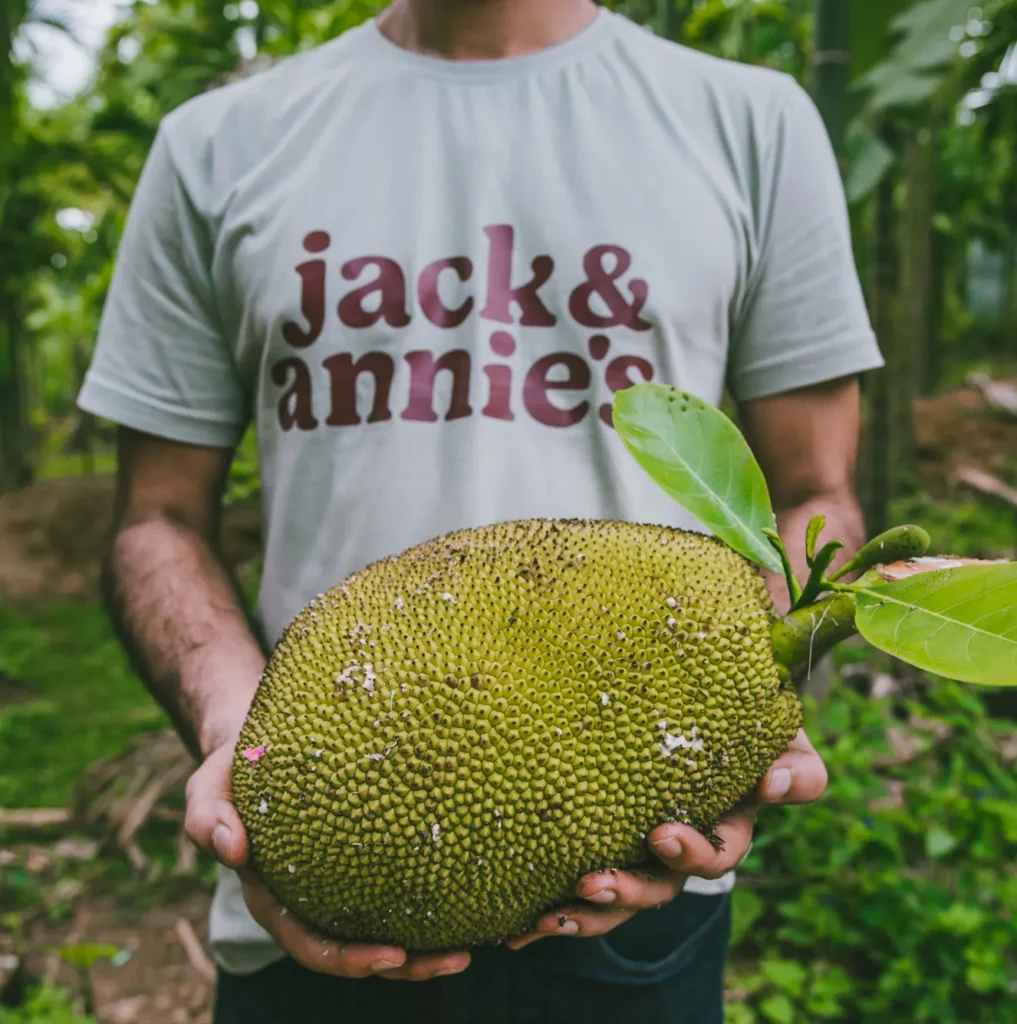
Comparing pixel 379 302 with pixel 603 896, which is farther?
pixel 379 302

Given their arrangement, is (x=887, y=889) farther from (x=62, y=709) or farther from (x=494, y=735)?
(x=62, y=709)

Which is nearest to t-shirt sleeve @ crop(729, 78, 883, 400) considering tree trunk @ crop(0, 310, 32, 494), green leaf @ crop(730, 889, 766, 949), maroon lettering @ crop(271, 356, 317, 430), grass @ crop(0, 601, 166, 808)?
maroon lettering @ crop(271, 356, 317, 430)

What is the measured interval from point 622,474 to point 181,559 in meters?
0.51

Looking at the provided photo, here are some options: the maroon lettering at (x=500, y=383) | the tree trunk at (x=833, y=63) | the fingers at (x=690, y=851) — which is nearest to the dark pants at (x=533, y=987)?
the fingers at (x=690, y=851)

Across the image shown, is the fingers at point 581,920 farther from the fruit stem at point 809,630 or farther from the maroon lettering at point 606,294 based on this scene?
the maroon lettering at point 606,294

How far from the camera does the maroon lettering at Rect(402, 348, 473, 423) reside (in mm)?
1089

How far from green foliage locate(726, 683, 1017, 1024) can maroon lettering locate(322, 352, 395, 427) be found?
1.16 m

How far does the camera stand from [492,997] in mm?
1086

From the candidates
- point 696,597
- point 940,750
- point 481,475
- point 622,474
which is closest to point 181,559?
point 481,475

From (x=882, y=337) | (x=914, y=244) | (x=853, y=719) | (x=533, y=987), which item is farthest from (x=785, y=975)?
(x=914, y=244)

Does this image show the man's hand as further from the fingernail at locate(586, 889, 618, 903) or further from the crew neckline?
the crew neckline

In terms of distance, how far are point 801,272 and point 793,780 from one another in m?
0.54

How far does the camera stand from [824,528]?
43.6 inches

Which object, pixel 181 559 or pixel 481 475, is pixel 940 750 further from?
pixel 181 559
